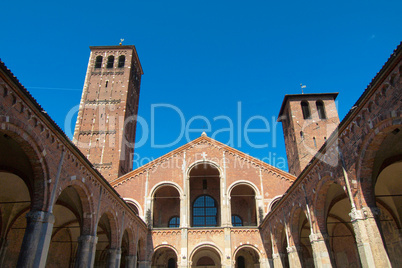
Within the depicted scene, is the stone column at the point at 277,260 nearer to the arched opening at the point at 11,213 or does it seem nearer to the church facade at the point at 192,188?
the church facade at the point at 192,188

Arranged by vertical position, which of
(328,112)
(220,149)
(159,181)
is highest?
(328,112)

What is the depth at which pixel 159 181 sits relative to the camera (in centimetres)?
2406

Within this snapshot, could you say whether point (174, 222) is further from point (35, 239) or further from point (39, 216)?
point (39, 216)

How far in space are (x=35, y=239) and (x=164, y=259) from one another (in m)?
17.5

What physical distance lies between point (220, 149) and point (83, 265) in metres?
15.2

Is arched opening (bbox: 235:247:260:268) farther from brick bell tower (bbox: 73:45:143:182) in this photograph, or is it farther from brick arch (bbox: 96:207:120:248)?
brick bell tower (bbox: 73:45:143:182)

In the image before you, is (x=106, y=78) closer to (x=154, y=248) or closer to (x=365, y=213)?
(x=154, y=248)

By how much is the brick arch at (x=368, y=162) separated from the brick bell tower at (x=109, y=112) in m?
22.7

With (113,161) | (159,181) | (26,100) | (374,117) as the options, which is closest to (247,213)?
(159,181)

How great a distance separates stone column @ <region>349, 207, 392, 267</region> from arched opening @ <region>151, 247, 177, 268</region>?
692 inches

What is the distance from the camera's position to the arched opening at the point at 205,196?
84.0 ft

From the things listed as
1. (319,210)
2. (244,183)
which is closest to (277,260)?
(244,183)

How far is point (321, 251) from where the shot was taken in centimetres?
1272

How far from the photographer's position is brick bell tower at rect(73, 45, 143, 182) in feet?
97.7
